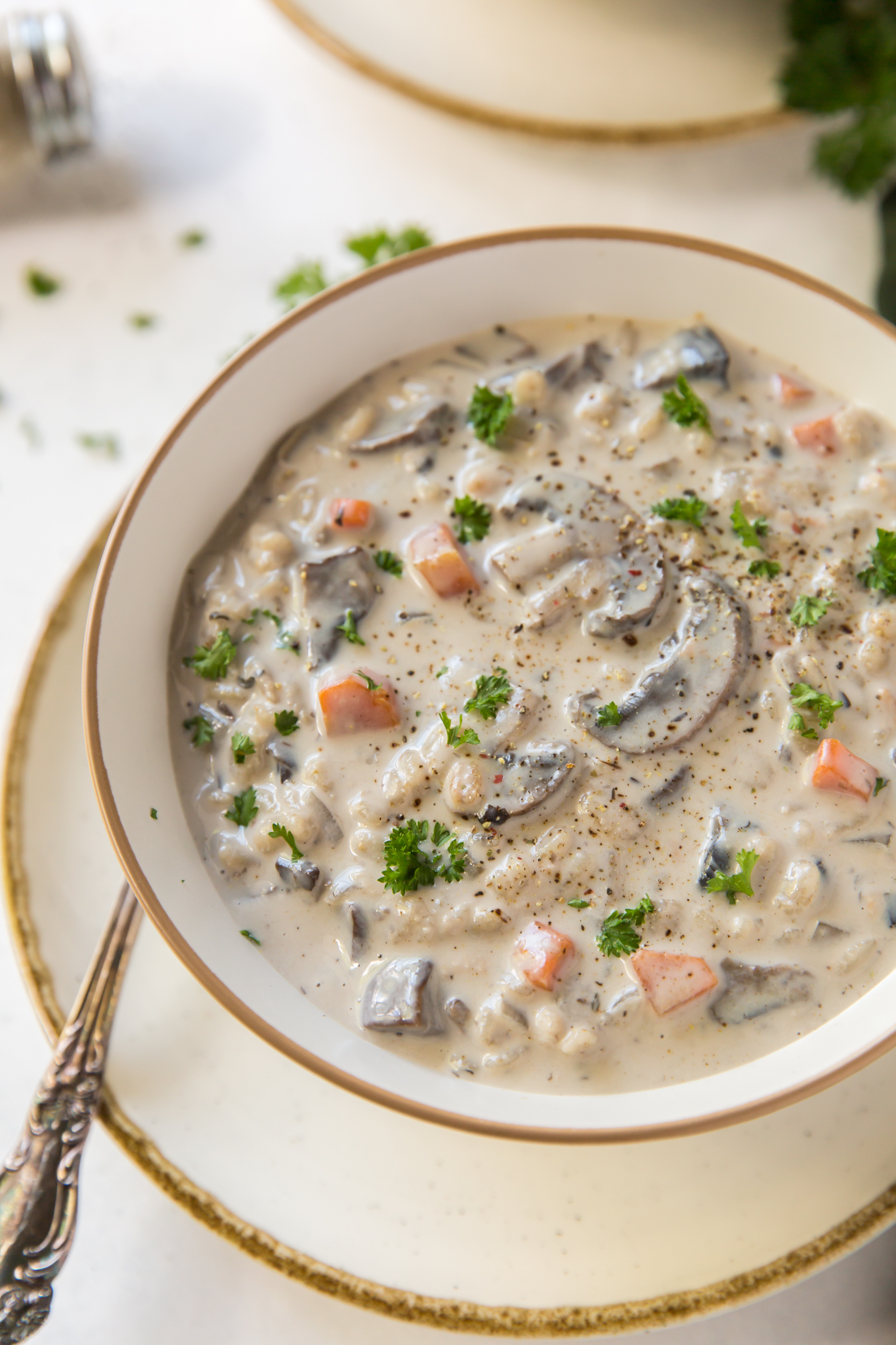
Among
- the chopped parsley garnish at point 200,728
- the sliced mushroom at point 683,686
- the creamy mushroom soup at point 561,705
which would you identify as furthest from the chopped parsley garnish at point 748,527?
the chopped parsley garnish at point 200,728

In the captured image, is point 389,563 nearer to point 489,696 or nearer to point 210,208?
point 489,696

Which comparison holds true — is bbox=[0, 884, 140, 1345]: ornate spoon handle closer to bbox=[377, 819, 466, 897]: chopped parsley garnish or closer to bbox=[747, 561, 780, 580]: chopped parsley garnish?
bbox=[377, 819, 466, 897]: chopped parsley garnish

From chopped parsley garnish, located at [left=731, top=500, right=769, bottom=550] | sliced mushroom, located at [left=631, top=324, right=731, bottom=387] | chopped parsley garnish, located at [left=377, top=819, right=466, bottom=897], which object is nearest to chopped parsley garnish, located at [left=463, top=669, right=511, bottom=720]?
chopped parsley garnish, located at [left=377, top=819, right=466, bottom=897]

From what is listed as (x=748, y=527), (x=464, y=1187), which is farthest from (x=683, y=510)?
(x=464, y=1187)

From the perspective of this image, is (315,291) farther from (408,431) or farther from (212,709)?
(212,709)

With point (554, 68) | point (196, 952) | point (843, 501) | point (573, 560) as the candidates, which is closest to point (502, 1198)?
point (196, 952)

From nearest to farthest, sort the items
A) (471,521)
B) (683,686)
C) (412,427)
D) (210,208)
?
(683,686)
(471,521)
(412,427)
(210,208)
